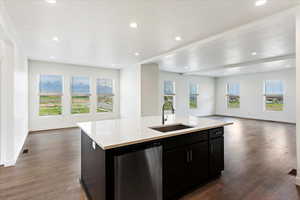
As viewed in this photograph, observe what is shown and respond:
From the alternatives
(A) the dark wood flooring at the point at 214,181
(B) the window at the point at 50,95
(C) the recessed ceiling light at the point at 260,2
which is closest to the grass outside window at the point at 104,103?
(B) the window at the point at 50,95

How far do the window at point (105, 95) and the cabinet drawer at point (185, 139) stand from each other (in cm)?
588

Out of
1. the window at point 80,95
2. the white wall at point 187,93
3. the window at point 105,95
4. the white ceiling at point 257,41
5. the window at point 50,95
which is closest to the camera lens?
the white ceiling at point 257,41

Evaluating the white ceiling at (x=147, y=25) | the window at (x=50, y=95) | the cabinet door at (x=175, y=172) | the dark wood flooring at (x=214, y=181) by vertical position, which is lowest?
the dark wood flooring at (x=214, y=181)

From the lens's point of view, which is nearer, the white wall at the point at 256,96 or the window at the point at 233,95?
the white wall at the point at 256,96

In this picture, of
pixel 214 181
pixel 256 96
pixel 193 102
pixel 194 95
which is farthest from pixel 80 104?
pixel 256 96

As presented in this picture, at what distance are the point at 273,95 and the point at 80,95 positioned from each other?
9.51m

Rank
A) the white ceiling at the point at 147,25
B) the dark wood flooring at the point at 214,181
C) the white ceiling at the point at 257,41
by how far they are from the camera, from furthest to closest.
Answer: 1. the white ceiling at the point at 257,41
2. the white ceiling at the point at 147,25
3. the dark wood flooring at the point at 214,181

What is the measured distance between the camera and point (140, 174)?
165 centimetres

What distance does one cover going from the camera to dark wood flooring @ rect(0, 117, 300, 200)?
2.11 meters

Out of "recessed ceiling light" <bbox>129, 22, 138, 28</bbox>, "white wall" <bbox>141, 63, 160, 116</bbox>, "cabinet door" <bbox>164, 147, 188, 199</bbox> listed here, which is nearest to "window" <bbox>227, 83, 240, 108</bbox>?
"white wall" <bbox>141, 63, 160, 116</bbox>

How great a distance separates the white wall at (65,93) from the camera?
228 inches

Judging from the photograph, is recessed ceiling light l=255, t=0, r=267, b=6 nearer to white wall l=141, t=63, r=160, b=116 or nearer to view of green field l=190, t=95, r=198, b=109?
white wall l=141, t=63, r=160, b=116

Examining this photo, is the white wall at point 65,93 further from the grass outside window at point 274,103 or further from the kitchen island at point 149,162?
the grass outside window at point 274,103

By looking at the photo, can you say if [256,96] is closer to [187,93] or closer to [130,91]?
[187,93]
